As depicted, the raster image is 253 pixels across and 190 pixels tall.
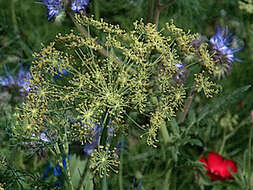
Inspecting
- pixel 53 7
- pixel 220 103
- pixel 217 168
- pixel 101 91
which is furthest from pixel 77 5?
pixel 217 168

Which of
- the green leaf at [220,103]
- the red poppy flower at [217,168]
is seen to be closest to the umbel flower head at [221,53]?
the green leaf at [220,103]

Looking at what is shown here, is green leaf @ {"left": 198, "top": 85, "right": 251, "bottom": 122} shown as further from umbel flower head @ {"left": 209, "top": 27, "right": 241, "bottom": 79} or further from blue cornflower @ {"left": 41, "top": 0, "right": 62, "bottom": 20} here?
blue cornflower @ {"left": 41, "top": 0, "right": 62, "bottom": 20}

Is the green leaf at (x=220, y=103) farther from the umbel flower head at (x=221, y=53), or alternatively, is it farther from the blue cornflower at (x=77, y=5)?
the blue cornflower at (x=77, y=5)

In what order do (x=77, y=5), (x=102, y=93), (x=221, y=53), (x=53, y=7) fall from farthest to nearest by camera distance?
1. (x=221, y=53)
2. (x=53, y=7)
3. (x=77, y=5)
4. (x=102, y=93)

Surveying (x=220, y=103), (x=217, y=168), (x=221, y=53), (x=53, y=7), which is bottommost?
(x=217, y=168)

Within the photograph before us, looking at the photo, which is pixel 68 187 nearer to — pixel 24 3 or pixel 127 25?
pixel 127 25

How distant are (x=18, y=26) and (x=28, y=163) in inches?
39.7

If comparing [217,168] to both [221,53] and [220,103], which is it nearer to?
[220,103]

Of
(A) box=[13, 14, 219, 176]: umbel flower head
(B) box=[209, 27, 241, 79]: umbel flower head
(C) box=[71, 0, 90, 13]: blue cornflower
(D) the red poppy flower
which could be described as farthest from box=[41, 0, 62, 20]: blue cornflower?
(D) the red poppy flower

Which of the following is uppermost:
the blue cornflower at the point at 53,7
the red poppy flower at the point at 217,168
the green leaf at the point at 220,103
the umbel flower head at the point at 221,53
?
the blue cornflower at the point at 53,7

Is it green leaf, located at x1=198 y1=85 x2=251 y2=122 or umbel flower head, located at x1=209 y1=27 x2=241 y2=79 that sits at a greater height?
umbel flower head, located at x1=209 y1=27 x2=241 y2=79

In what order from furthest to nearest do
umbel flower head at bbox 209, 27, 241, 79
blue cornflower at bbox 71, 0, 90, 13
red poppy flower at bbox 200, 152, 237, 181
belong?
red poppy flower at bbox 200, 152, 237, 181
umbel flower head at bbox 209, 27, 241, 79
blue cornflower at bbox 71, 0, 90, 13

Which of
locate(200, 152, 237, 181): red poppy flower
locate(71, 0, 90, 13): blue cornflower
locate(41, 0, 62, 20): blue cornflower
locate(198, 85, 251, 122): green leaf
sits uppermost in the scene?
locate(71, 0, 90, 13): blue cornflower

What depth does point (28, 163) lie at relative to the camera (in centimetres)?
225
